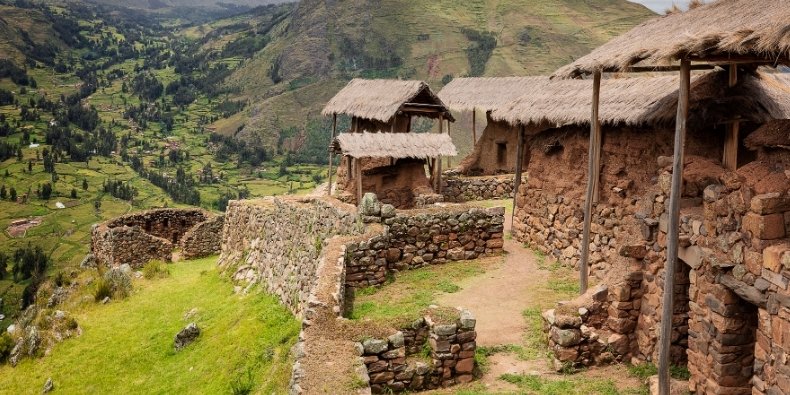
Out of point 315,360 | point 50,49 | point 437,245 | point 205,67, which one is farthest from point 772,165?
point 50,49

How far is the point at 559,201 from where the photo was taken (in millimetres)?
14883

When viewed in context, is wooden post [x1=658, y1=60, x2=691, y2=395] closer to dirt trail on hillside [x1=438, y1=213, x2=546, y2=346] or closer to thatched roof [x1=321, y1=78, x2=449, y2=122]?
dirt trail on hillside [x1=438, y1=213, x2=546, y2=346]

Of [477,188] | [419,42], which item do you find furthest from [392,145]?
[419,42]

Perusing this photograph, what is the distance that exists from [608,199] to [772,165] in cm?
587

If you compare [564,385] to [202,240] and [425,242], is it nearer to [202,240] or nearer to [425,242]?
[425,242]

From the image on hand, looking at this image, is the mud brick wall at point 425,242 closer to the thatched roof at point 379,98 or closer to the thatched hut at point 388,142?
the thatched hut at point 388,142

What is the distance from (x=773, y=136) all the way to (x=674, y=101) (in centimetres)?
322

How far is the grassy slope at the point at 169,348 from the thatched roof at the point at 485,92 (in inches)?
631

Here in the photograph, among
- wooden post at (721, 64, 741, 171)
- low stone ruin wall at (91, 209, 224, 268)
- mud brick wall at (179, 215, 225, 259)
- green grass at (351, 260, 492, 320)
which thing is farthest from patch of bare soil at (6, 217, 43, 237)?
wooden post at (721, 64, 741, 171)

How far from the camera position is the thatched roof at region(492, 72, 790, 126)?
10787 millimetres

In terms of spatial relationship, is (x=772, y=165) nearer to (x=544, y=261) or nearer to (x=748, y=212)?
(x=748, y=212)

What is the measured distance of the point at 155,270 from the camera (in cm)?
2242

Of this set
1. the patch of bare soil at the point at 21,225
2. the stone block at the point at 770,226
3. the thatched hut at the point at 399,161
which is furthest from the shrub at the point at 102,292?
the patch of bare soil at the point at 21,225

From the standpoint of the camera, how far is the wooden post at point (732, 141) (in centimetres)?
1083
